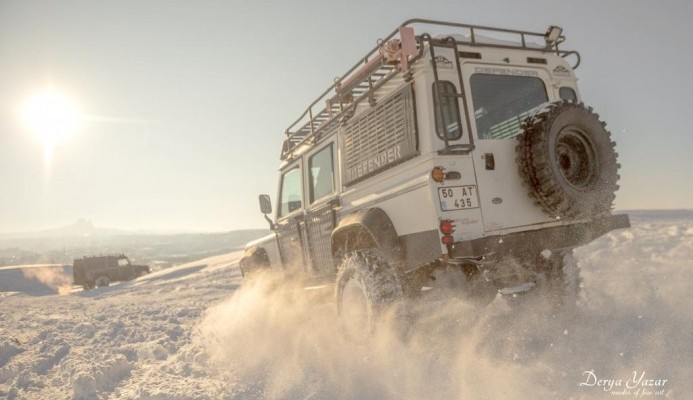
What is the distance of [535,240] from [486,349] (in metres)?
1.02

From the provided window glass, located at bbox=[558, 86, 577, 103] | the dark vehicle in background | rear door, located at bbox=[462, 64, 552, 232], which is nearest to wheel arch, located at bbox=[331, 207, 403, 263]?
rear door, located at bbox=[462, 64, 552, 232]

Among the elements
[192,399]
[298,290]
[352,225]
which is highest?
[352,225]

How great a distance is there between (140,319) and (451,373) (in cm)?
629

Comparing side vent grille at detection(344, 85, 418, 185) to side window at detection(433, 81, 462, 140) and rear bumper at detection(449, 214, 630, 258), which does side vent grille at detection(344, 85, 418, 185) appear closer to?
side window at detection(433, 81, 462, 140)

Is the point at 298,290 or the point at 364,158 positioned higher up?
the point at 364,158

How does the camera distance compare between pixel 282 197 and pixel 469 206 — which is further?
pixel 282 197

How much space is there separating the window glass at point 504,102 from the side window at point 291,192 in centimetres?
273

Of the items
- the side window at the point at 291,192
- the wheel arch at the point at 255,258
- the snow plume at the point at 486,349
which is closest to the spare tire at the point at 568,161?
the snow plume at the point at 486,349

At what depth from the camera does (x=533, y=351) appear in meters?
3.67

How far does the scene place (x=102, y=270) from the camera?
24.0 m

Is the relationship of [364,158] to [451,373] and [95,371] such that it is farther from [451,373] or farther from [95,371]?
[95,371]

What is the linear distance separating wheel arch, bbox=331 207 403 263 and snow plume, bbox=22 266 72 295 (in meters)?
24.4

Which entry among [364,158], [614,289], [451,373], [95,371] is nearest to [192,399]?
[95,371]

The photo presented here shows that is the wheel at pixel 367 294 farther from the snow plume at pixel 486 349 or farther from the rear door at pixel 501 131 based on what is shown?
the rear door at pixel 501 131
